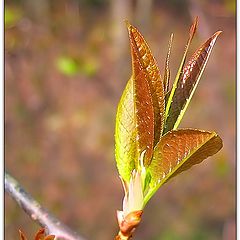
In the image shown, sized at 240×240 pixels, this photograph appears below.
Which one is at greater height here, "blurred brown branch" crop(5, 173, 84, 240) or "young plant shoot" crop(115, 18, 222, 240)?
"young plant shoot" crop(115, 18, 222, 240)

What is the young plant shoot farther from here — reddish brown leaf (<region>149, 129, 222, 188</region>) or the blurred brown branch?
the blurred brown branch

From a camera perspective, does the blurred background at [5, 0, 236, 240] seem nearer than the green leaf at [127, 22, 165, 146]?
No

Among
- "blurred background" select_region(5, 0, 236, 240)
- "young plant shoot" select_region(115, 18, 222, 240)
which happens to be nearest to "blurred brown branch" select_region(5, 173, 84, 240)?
"young plant shoot" select_region(115, 18, 222, 240)

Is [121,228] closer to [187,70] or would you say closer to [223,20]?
[187,70]

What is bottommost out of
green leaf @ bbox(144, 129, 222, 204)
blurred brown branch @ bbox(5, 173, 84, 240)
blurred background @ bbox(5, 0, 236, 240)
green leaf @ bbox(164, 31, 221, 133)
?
blurred background @ bbox(5, 0, 236, 240)

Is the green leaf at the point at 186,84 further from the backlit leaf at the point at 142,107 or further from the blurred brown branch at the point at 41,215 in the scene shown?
the blurred brown branch at the point at 41,215

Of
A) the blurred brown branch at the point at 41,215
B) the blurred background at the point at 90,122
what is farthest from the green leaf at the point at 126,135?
the blurred background at the point at 90,122

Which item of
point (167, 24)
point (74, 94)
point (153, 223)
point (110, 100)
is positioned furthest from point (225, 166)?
point (167, 24)
